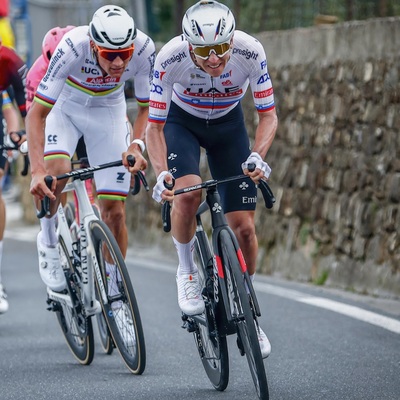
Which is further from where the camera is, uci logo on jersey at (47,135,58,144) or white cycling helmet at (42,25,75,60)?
white cycling helmet at (42,25,75,60)

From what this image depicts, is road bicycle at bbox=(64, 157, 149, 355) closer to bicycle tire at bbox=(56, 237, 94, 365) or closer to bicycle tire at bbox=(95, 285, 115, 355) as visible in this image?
bicycle tire at bbox=(95, 285, 115, 355)

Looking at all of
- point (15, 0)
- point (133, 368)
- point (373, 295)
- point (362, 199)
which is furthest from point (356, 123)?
point (15, 0)

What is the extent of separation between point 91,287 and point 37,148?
35.9 inches

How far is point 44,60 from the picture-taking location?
7.90 m

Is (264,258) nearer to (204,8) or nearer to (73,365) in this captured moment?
(73,365)

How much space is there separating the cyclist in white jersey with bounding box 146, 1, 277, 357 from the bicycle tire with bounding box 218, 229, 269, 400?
42cm

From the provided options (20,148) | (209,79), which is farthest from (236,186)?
(20,148)

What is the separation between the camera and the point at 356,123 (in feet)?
34.6

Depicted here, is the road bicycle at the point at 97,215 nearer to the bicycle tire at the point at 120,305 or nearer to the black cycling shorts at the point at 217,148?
the bicycle tire at the point at 120,305

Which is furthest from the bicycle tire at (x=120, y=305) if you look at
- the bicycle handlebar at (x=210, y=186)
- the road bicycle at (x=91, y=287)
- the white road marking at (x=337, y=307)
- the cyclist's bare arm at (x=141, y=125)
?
the white road marking at (x=337, y=307)

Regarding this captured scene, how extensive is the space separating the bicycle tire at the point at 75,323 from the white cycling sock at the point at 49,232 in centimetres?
7

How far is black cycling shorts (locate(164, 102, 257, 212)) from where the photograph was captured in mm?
6320

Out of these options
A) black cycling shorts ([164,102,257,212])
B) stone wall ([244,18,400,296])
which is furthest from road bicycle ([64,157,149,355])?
stone wall ([244,18,400,296])

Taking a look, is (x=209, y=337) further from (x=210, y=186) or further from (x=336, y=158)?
(x=336, y=158)
